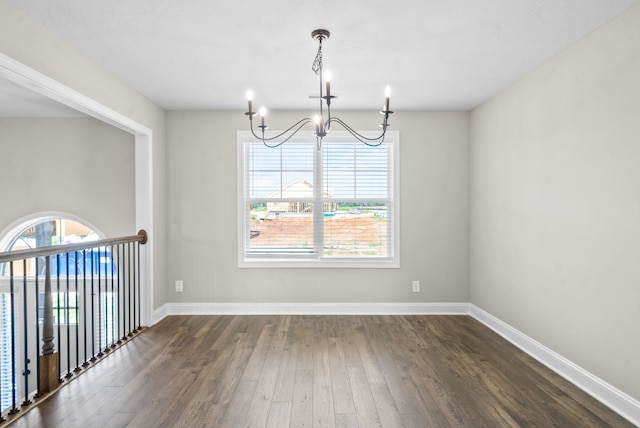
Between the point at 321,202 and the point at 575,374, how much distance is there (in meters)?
2.89

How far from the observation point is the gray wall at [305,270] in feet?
14.4

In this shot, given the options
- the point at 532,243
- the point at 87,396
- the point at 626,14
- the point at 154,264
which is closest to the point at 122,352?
the point at 87,396

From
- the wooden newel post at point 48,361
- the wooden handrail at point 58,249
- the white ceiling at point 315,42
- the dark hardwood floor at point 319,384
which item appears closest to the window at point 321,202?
the white ceiling at point 315,42

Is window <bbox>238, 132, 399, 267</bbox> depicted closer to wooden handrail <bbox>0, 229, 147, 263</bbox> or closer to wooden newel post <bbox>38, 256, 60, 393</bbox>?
wooden handrail <bbox>0, 229, 147, 263</bbox>

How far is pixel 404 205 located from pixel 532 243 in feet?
5.00

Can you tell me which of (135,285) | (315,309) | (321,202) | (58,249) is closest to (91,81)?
(58,249)

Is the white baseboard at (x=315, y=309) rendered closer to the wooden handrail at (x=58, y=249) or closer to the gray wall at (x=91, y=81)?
the gray wall at (x=91, y=81)

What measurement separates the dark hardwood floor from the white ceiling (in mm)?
2447

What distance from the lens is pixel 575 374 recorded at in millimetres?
2645

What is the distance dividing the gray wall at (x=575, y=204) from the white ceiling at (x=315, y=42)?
266mm

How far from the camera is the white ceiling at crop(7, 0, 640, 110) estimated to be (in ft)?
7.20

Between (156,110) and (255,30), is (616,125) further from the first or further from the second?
(156,110)

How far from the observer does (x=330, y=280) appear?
4.42 meters

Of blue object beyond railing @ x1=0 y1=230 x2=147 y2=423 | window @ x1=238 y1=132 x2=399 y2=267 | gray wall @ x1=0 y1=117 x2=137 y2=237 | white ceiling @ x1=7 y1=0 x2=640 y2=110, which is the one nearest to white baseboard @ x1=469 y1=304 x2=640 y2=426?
window @ x1=238 y1=132 x2=399 y2=267
